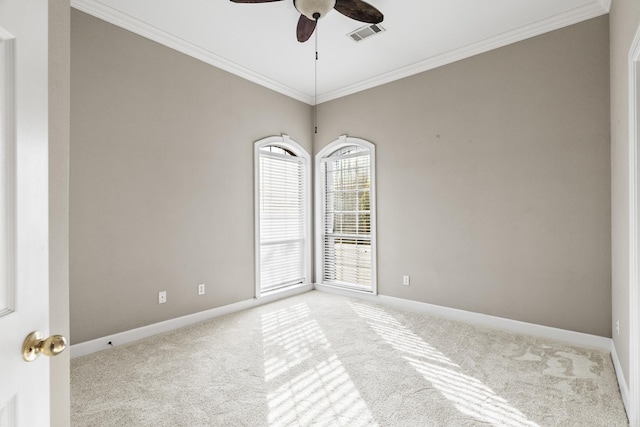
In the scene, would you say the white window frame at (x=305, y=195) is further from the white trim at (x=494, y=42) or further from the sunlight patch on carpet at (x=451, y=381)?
the sunlight patch on carpet at (x=451, y=381)

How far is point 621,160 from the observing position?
2312 millimetres

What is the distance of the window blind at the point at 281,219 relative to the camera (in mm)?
4445

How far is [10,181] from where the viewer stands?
0.69 m

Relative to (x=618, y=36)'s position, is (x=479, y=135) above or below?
below

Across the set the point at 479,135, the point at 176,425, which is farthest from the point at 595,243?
the point at 176,425

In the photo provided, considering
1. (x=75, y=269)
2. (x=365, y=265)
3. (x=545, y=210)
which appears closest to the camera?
(x=75, y=269)

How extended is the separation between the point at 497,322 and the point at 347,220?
7.55 feet

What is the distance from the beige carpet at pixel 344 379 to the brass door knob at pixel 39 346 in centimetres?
145

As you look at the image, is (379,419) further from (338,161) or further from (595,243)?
(338,161)

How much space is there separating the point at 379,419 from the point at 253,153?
10.8 feet

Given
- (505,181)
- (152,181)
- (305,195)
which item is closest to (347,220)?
(305,195)

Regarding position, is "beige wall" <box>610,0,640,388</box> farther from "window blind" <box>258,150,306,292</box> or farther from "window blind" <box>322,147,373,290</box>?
"window blind" <box>258,150,306,292</box>

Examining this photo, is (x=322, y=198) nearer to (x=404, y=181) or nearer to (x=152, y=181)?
(x=404, y=181)

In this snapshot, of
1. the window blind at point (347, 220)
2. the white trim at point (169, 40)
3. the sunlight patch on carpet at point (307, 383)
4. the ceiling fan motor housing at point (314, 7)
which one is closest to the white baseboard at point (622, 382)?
the sunlight patch on carpet at point (307, 383)
